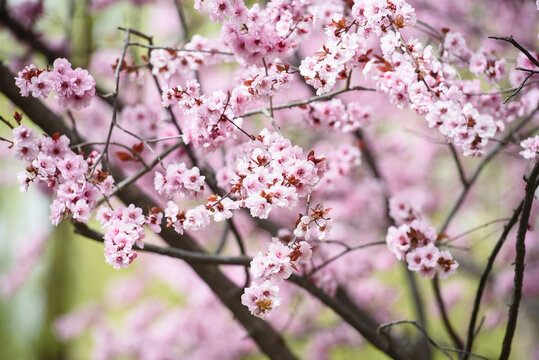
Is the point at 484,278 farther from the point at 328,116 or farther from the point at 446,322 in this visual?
the point at 328,116

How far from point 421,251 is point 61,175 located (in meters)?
1.25

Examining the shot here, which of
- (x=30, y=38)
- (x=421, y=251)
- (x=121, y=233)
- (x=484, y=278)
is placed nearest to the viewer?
(x=121, y=233)

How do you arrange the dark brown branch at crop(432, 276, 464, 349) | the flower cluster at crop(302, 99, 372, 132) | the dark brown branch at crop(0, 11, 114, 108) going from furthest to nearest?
the dark brown branch at crop(0, 11, 114, 108)
the dark brown branch at crop(432, 276, 464, 349)
the flower cluster at crop(302, 99, 372, 132)

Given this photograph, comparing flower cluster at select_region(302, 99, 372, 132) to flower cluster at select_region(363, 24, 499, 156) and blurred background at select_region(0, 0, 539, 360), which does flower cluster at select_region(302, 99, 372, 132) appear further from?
blurred background at select_region(0, 0, 539, 360)

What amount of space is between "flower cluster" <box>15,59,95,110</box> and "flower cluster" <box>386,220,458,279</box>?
46.9 inches

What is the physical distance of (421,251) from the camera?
1.69 metres

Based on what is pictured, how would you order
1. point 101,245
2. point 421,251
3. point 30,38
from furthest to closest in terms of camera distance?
point 101,245 → point 30,38 → point 421,251

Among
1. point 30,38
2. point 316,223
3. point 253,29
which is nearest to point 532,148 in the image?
point 316,223

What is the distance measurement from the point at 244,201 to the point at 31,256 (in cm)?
607

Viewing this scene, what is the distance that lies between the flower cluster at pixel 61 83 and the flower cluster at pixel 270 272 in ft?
2.68

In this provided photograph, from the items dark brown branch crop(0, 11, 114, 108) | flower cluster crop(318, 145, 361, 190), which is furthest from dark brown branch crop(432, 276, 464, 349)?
dark brown branch crop(0, 11, 114, 108)

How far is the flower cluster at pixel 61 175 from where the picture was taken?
4.89ft

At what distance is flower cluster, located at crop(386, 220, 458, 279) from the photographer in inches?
65.2

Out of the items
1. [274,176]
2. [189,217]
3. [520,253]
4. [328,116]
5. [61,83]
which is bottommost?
[520,253]
